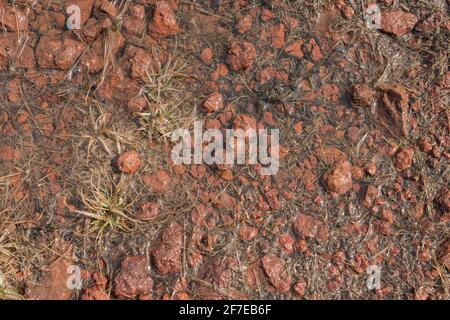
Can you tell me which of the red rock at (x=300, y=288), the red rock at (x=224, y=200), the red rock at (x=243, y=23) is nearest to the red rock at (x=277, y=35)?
the red rock at (x=243, y=23)

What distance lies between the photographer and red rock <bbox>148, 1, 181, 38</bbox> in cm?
300

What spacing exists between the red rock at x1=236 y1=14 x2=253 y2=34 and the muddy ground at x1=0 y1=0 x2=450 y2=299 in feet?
0.06

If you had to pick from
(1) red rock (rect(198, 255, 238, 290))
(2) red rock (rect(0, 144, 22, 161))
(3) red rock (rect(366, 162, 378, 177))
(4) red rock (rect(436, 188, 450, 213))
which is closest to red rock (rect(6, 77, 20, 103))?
(2) red rock (rect(0, 144, 22, 161))

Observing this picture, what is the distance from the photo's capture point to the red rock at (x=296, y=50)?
3.04 m

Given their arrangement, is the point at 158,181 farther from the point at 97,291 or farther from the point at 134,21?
the point at 134,21

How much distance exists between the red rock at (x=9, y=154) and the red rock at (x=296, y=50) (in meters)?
1.70

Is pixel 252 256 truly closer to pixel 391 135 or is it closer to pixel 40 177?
pixel 391 135

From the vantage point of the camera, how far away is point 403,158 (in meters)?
2.93

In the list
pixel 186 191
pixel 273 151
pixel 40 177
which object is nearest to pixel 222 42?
pixel 273 151

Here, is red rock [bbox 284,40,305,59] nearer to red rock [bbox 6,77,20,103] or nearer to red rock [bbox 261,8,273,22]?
red rock [bbox 261,8,273,22]

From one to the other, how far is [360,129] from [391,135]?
0.60 feet

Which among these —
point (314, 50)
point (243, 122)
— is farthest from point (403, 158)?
point (243, 122)

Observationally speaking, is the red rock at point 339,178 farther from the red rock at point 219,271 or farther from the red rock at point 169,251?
the red rock at point 169,251

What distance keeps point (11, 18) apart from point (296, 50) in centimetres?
172
